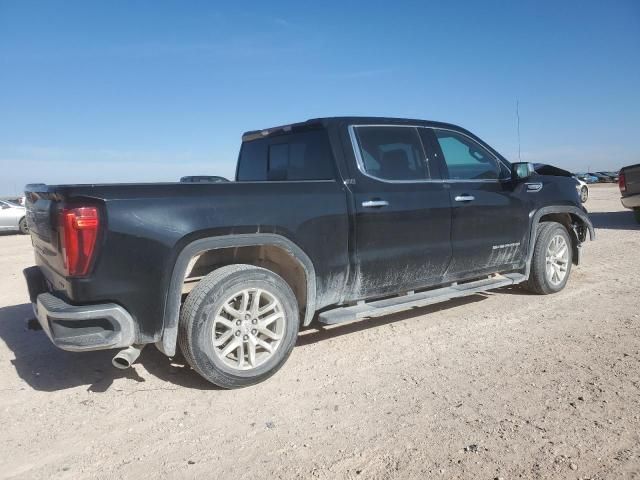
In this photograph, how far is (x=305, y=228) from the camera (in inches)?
147

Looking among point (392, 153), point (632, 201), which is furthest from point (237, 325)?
point (632, 201)

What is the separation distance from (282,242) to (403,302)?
50.1 inches

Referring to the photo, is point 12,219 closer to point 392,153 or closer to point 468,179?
point 392,153

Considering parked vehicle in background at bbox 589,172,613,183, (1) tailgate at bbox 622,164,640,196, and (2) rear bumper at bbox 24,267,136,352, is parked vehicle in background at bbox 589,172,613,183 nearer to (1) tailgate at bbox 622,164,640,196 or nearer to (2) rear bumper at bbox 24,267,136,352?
(1) tailgate at bbox 622,164,640,196

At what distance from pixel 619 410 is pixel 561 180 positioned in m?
3.50

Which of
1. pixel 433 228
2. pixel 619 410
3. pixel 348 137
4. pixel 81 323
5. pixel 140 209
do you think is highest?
pixel 348 137

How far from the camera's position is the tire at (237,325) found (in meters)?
3.30

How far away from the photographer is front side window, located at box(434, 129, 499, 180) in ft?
15.9

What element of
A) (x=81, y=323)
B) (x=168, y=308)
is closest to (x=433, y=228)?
(x=168, y=308)

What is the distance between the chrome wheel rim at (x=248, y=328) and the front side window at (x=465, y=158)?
7.27ft

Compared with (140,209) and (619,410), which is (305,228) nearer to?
(140,209)

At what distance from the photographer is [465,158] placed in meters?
5.06

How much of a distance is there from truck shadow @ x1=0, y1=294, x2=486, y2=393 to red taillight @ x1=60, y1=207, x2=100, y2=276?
1.08m

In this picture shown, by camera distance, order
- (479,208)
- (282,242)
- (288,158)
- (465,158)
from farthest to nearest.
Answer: (465,158), (479,208), (288,158), (282,242)
